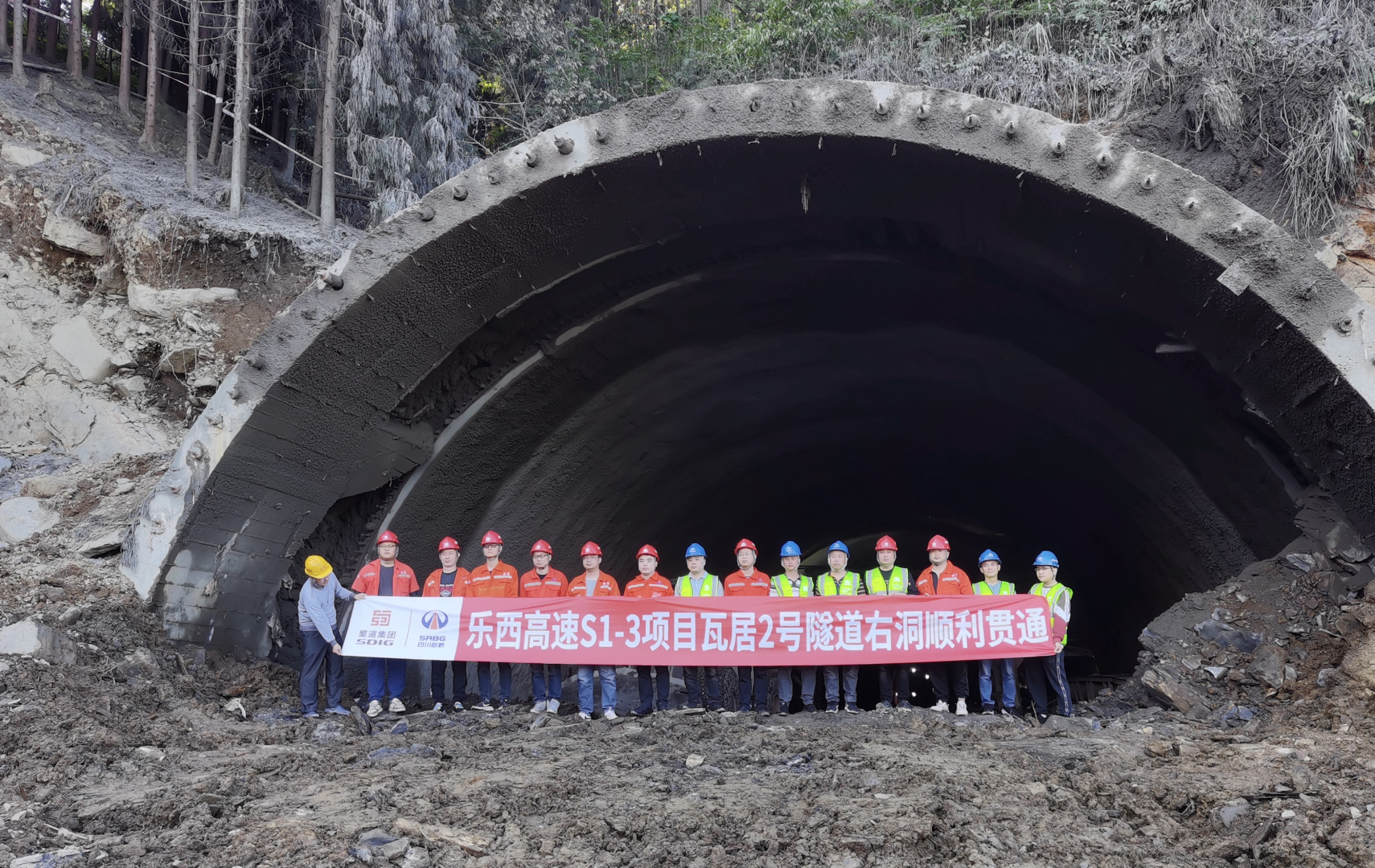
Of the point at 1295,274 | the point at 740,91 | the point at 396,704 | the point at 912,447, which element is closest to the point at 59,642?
the point at 396,704

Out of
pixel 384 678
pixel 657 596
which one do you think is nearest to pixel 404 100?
pixel 384 678

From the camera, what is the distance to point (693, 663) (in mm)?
7109

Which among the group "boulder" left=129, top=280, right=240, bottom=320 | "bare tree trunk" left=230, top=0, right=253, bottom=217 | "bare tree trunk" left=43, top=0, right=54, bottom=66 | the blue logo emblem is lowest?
the blue logo emblem

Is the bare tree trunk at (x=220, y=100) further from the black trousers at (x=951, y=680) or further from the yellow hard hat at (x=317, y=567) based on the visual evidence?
the black trousers at (x=951, y=680)

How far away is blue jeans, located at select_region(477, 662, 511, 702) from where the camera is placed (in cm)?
732

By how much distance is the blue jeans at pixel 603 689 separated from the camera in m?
7.02

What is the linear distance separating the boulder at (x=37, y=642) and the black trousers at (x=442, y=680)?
2.48m

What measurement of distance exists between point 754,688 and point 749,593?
74 centimetres

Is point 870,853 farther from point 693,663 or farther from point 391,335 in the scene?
point 391,335

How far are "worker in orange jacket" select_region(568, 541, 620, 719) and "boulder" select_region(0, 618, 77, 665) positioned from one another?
3354mm

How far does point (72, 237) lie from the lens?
431 inches

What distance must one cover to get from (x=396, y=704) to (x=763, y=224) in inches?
184

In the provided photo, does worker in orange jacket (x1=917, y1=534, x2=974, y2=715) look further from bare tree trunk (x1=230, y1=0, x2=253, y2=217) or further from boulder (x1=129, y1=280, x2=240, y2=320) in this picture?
bare tree trunk (x1=230, y1=0, x2=253, y2=217)

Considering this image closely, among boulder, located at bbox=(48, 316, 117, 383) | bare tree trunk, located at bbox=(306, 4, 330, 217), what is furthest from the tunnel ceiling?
bare tree trunk, located at bbox=(306, 4, 330, 217)
